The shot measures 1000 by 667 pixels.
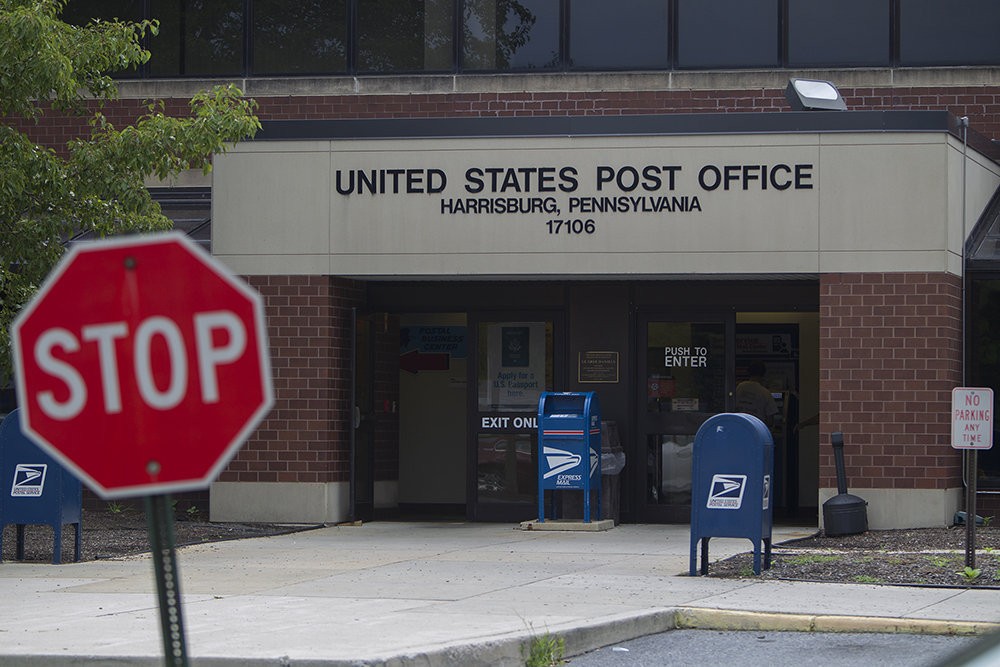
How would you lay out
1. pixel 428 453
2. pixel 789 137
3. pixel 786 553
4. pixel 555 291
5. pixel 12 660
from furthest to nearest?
pixel 428 453 < pixel 555 291 < pixel 789 137 < pixel 786 553 < pixel 12 660

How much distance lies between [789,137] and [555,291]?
302 centimetres

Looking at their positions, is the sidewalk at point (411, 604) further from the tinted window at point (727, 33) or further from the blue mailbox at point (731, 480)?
the tinted window at point (727, 33)

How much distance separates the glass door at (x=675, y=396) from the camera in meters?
16.0

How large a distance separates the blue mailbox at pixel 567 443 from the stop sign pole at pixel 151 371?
10909mm

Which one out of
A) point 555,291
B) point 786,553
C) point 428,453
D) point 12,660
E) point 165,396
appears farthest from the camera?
point 428,453

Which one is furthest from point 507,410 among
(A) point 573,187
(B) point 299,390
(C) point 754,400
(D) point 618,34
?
A: (D) point 618,34

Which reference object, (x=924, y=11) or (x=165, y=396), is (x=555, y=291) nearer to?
(x=924, y=11)

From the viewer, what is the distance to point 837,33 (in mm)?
16641

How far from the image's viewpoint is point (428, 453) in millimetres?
18094

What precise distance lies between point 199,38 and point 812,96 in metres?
7.16

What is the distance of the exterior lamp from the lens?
14938 millimetres

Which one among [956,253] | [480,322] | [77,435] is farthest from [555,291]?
[77,435]

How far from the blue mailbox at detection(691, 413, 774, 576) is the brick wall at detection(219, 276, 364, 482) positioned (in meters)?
5.49

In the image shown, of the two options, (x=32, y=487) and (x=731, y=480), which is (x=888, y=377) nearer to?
(x=731, y=480)
